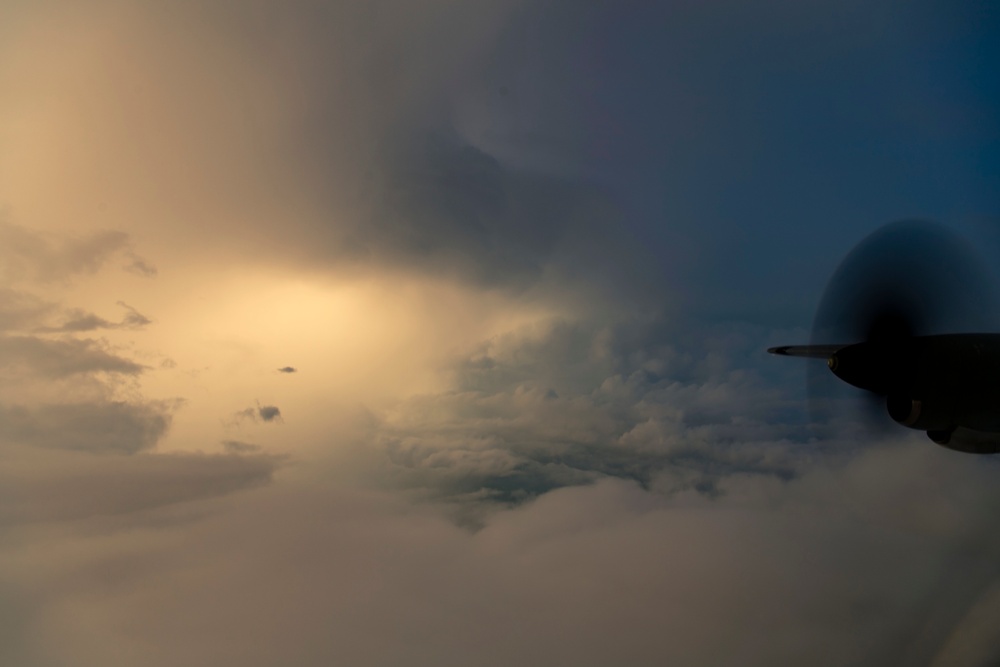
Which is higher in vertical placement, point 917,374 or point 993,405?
point 917,374

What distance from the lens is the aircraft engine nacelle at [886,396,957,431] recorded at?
17.2 m

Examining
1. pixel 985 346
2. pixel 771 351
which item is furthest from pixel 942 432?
pixel 771 351

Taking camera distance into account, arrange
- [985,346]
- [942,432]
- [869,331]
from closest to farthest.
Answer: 1. [985,346]
2. [942,432]
3. [869,331]

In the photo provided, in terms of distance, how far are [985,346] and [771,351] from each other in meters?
5.82

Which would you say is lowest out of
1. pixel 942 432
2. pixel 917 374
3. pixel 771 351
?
pixel 942 432

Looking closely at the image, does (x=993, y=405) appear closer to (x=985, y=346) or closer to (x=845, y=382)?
(x=985, y=346)

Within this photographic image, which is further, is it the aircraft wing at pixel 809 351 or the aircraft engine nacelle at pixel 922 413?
the aircraft wing at pixel 809 351

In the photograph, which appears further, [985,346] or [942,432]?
[942,432]

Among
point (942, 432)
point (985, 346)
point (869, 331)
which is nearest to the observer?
point (985, 346)

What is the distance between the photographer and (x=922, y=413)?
57.1 feet

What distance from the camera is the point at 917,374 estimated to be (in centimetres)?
1728

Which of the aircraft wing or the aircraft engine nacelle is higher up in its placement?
the aircraft wing

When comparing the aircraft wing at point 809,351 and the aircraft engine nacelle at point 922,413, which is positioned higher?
the aircraft wing at point 809,351

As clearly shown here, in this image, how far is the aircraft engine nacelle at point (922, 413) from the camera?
17.2 metres
